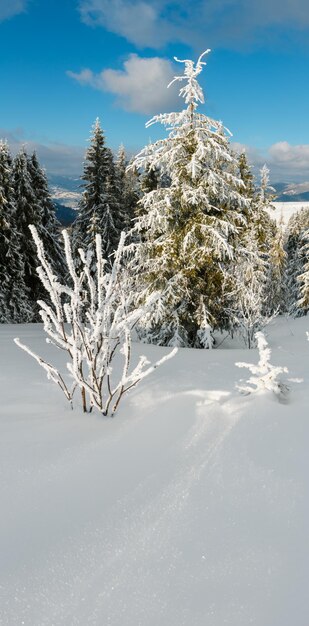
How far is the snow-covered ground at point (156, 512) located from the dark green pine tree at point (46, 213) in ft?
62.0

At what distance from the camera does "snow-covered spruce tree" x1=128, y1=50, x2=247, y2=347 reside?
8.23 meters

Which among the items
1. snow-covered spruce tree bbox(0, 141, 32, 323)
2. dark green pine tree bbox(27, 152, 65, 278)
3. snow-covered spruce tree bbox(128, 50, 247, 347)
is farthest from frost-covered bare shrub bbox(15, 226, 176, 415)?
dark green pine tree bbox(27, 152, 65, 278)

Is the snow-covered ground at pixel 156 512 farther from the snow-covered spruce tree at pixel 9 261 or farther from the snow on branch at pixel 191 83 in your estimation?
the snow-covered spruce tree at pixel 9 261

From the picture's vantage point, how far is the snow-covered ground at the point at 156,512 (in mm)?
1544

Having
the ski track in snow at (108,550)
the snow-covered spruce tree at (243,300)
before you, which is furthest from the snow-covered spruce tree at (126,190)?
the ski track in snow at (108,550)

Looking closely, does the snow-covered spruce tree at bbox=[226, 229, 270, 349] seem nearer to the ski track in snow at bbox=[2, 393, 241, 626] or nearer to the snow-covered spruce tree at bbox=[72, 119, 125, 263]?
the ski track in snow at bbox=[2, 393, 241, 626]

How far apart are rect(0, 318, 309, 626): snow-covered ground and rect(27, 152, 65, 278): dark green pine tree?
62.0 feet

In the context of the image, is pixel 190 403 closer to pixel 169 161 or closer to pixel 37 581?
pixel 37 581

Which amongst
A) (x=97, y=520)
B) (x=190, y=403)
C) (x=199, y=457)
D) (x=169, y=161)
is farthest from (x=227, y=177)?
(x=97, y=520)

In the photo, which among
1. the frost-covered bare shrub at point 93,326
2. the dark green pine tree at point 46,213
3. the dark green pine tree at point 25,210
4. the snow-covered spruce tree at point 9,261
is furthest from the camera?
the dark green pine tree at point 46,213

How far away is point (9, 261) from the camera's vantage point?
19031 millimetres

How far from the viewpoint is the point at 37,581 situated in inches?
63.9

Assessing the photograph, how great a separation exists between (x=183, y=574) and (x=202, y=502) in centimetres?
51

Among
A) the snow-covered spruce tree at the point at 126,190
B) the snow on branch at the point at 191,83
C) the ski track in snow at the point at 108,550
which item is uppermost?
the snow-covered spruce tree at the point at 126,190
